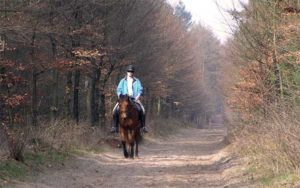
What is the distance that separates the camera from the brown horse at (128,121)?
1732cm

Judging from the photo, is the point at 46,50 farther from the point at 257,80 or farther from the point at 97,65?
the point at 257,80

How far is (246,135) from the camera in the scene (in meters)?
18.1

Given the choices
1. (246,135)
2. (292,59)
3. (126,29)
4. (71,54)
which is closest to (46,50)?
(71,54)

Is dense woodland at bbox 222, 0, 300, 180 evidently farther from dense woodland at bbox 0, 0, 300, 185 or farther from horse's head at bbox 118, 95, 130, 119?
horse's head at bbox 118, 95, 130, 119

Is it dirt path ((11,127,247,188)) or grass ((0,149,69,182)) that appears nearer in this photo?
grass ((0,149,69,182))

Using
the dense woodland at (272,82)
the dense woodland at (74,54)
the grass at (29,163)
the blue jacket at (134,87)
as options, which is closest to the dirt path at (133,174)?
the grass at (29,163)

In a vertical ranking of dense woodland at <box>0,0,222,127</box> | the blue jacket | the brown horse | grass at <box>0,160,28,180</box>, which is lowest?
grass at <box>0,160,28,180</box>

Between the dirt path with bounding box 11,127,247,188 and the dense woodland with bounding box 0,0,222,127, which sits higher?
the dense woodland with bounding box 0,0,222,127

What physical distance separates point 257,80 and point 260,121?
20.3 ft

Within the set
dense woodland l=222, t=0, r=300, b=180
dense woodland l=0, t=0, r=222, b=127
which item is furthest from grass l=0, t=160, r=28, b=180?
dense woodland l=222, t=0, r=300, b=180

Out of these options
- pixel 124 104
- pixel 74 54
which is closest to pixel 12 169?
pixel 124 104

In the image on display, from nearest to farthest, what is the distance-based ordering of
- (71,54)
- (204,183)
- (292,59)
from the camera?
(204,183), (292,59), (71,54)

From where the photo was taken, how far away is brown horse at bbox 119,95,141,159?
17319 millimetres

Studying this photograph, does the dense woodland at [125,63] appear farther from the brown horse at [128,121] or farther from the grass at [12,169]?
the brown horse at [128,121]
